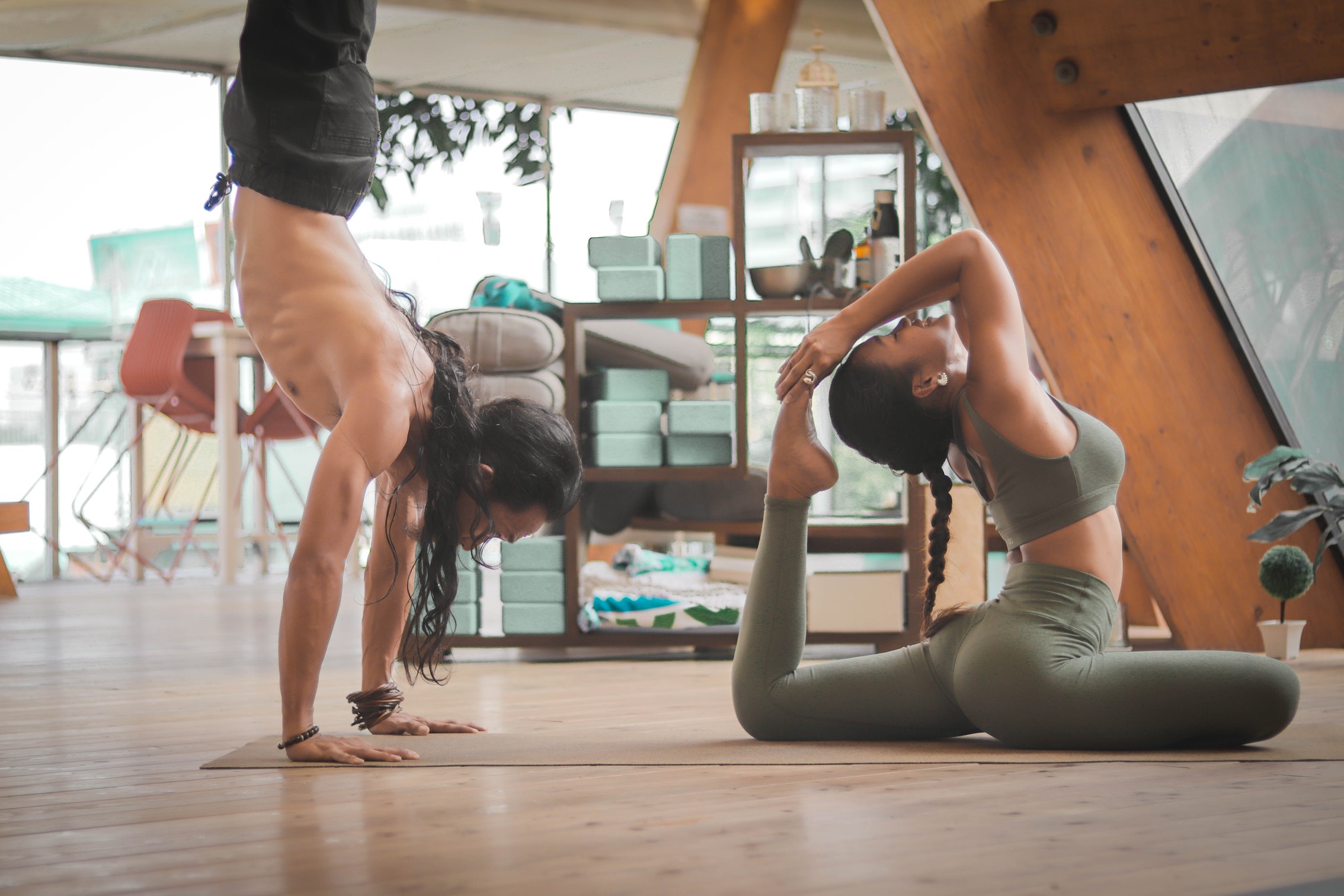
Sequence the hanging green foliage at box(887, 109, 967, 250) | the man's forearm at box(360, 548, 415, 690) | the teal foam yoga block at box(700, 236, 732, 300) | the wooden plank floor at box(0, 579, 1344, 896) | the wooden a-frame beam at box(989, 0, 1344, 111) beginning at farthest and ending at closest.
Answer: the hanging green foliage at box(887, 109, 967, 250) → the teal foam yoga block at box(700, 236, 732, 300) → the wooden a-frame beam at box(989, 0, 1344, 111) → the man's forearm at box(360, 548, 415, 690) → the wooden plank floor at box(0, 579, 1344, 896)

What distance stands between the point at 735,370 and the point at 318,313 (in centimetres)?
169

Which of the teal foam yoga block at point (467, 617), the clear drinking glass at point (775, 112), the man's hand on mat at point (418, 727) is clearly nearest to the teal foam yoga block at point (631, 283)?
the clear drinking glass at point (775, 112)

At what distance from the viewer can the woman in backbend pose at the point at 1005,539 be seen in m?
1.71

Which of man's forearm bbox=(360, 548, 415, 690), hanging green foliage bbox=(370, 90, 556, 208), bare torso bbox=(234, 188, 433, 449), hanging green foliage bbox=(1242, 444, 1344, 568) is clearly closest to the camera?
bare torso bbox=(234, 188, 433, 449)

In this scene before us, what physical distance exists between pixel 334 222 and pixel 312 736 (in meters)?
0.77

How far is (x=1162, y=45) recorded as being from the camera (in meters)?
2.97

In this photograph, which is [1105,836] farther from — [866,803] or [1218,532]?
[1218,532]

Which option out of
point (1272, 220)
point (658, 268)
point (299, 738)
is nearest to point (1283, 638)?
point (1272, 220)

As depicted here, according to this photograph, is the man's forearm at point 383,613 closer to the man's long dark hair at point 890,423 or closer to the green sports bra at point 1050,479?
the man's long dark hair at point 890,423

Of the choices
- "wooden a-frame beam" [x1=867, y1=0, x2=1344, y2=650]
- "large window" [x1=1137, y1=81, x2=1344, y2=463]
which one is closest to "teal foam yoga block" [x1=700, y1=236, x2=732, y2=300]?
"wooden a-frame beam" [x1=867, y1=0, x2=1344, y2=650]

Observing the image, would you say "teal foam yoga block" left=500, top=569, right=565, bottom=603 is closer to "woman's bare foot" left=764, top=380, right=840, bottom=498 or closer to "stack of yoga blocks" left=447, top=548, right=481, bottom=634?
"stack of yoga blocks" left=447, top=548, right=481, bottom=634

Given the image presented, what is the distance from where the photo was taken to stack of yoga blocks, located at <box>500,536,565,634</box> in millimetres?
3320

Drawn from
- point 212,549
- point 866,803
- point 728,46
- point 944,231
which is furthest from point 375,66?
Result: point 866,803

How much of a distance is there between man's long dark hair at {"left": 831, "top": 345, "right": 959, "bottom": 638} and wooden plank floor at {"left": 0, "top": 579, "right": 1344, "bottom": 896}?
0.43 meters
